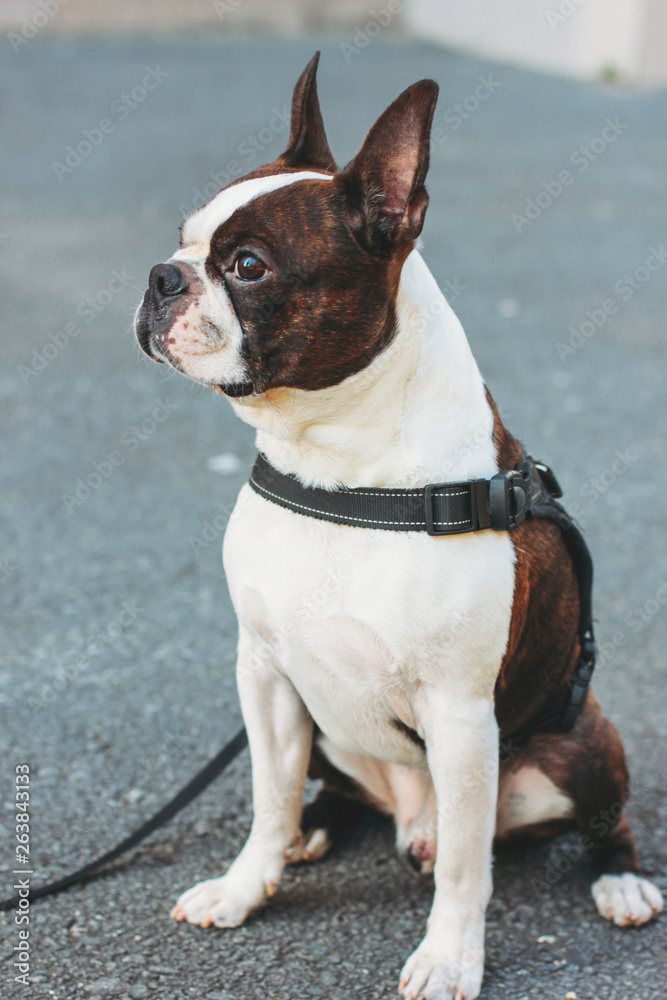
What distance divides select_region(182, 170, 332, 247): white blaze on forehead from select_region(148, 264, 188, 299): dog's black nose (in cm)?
9

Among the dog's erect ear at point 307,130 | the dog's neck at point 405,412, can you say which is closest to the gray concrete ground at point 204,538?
the dog's neck at point 405,412

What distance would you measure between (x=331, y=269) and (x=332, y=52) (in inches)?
791

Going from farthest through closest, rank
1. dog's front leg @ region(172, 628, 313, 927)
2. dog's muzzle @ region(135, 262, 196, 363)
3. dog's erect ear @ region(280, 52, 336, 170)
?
dog's front leg @ region(172, 628, 313, 927) < dog's erect ear @ region(280, 52, 336, 170) < dog's muzzle @ region(135, 262, 196, 363)

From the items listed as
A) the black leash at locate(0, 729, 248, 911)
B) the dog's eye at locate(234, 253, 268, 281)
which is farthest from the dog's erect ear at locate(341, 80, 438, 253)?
the black leash at locate(0, 729, 248, 911)

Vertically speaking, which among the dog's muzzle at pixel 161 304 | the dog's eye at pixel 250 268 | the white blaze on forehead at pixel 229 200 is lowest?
the dog's muzzle at pixel 161 304

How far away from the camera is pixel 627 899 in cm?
254

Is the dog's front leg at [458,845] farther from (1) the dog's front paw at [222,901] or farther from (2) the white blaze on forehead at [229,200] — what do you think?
(2) the white blaze on forehead at [229,200]

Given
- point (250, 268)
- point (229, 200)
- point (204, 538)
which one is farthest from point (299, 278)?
point (204, 538)

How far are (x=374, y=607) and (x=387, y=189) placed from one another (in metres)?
0.86

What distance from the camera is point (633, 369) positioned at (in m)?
6.39

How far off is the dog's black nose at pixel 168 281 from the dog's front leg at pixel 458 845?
1.01 meters

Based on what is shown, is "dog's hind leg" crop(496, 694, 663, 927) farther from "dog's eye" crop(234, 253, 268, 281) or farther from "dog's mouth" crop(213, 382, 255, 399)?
"dog's eye" crop(234, 253, 268, 281)

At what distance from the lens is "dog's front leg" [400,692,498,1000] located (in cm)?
219

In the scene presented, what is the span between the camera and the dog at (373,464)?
2.09 meters
